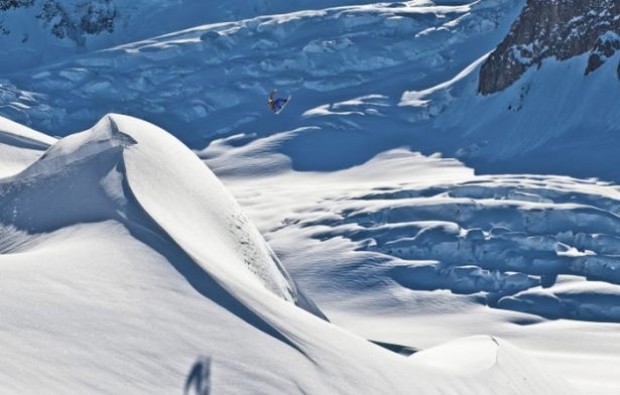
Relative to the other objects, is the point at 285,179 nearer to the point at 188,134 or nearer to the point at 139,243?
the point at 188,134

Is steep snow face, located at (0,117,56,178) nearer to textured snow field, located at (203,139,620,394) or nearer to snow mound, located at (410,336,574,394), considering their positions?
snow mound, located at (410,336,574,394)

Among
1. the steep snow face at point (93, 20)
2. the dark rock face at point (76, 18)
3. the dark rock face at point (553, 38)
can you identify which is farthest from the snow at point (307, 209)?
the dark rock face at point (76, 18)

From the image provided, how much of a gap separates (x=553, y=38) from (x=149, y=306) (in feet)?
210

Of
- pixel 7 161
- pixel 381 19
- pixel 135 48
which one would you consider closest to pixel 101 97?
pixel 135 48

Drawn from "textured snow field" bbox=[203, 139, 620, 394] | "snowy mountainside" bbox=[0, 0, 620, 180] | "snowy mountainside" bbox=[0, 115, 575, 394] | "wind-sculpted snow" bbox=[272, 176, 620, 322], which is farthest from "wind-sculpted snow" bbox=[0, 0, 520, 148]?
"snowy mountainside" bbox=[0, 115, 575, 394]

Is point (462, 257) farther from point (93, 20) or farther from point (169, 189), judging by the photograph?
point (93, 20)

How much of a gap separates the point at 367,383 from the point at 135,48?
8530cm

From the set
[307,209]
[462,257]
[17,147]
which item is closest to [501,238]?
[462,257]

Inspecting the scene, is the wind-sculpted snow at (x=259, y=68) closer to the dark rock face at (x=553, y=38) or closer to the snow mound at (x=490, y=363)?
the dark rock face at (x=553, y=38)

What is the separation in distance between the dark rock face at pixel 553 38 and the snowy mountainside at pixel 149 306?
180ft

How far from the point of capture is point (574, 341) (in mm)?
38312

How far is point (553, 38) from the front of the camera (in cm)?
7381

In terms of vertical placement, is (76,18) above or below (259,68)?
above

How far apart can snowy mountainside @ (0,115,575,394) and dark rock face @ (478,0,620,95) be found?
2159 inches
